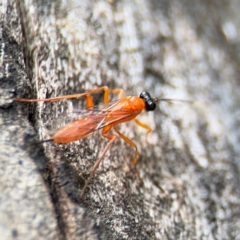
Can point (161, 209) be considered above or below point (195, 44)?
below

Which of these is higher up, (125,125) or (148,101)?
(148,101)

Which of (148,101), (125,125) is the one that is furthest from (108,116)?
(125,125)

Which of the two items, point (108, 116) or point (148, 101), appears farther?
point (148, 101)

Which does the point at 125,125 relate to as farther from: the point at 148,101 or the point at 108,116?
the point at 108,116

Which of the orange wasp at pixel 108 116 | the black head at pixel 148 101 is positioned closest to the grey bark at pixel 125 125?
the orange wasp at pixel 108 116

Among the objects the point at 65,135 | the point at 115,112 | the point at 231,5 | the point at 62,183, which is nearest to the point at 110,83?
the point at 115,112

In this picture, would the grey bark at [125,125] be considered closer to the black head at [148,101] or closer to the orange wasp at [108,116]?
the orange wasp at [108,116]

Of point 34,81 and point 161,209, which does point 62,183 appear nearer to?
point 34,81

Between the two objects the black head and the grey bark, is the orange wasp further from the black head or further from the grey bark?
the grey bark

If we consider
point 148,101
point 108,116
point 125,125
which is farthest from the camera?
point 125,125
